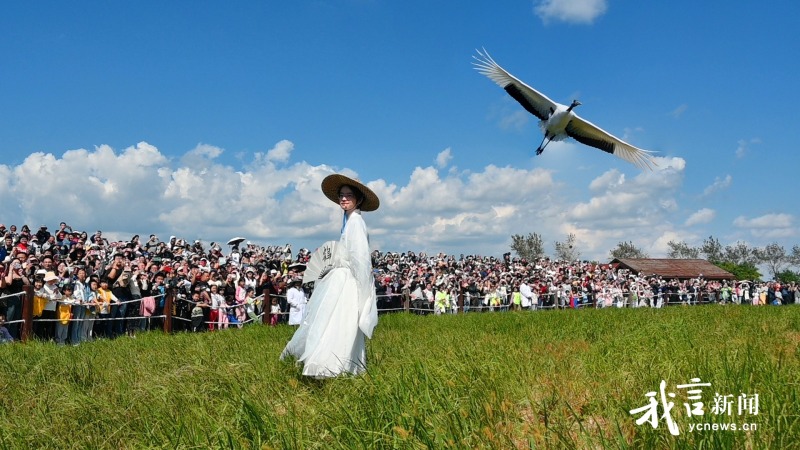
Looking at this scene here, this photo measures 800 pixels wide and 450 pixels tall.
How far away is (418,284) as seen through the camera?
22609 millimetres

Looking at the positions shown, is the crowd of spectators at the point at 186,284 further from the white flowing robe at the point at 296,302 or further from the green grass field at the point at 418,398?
the green grass field at the point at 418,398

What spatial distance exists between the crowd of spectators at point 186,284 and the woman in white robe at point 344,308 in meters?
6.78

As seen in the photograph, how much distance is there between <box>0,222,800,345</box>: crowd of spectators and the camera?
12367 millimetres

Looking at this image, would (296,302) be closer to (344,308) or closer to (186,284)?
(186,284)

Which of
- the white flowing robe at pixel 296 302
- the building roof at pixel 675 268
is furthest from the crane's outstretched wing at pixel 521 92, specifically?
the building roof at pixel 675 268

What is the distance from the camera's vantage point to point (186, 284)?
1579cm

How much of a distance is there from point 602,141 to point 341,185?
28.5 feet

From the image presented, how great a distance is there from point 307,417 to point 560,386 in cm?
154

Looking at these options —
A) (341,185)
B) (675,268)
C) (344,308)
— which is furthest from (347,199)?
(675,268)

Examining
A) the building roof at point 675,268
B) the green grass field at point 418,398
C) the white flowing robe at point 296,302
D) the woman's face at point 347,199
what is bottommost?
the green grass field at point 418,398

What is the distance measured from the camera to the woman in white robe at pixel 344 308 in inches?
233

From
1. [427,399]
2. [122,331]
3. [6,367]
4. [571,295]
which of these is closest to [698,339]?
[427,399]

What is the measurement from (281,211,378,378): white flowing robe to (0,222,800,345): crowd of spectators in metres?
6.74

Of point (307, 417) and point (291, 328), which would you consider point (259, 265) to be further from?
point (307, 417)
